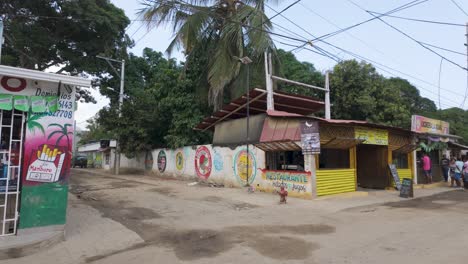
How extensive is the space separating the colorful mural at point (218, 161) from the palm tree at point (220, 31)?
3177 mm

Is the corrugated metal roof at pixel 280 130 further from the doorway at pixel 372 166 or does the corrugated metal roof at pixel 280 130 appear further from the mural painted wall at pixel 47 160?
the mural painted wall at pixel 47 160

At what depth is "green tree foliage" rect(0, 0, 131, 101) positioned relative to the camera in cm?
2027

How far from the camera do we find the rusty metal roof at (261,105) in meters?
16.3

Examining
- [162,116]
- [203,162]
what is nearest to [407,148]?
[203,162]

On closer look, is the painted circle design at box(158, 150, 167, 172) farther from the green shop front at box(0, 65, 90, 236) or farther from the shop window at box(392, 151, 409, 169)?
the green shop front at box(0, 65, 90, 236)

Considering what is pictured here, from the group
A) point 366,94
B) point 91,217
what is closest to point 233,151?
point 91,217

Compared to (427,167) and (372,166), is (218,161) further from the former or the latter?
(427,167)

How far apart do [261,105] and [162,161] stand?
9.74 m

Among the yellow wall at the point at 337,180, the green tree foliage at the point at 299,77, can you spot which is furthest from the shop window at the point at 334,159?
the green tree foliage at the point at 299,77

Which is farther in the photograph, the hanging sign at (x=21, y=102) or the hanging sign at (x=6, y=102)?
the hanging sign at (x=21, y=102)

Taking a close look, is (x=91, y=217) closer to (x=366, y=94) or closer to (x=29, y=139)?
(x=29, y=139)

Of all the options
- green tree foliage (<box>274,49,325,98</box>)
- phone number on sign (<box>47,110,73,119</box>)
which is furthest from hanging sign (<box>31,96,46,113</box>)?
green tree foliage (<box>274,49,325,98</box>)

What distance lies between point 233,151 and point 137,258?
11.8m

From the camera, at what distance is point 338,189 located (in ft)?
45.9
